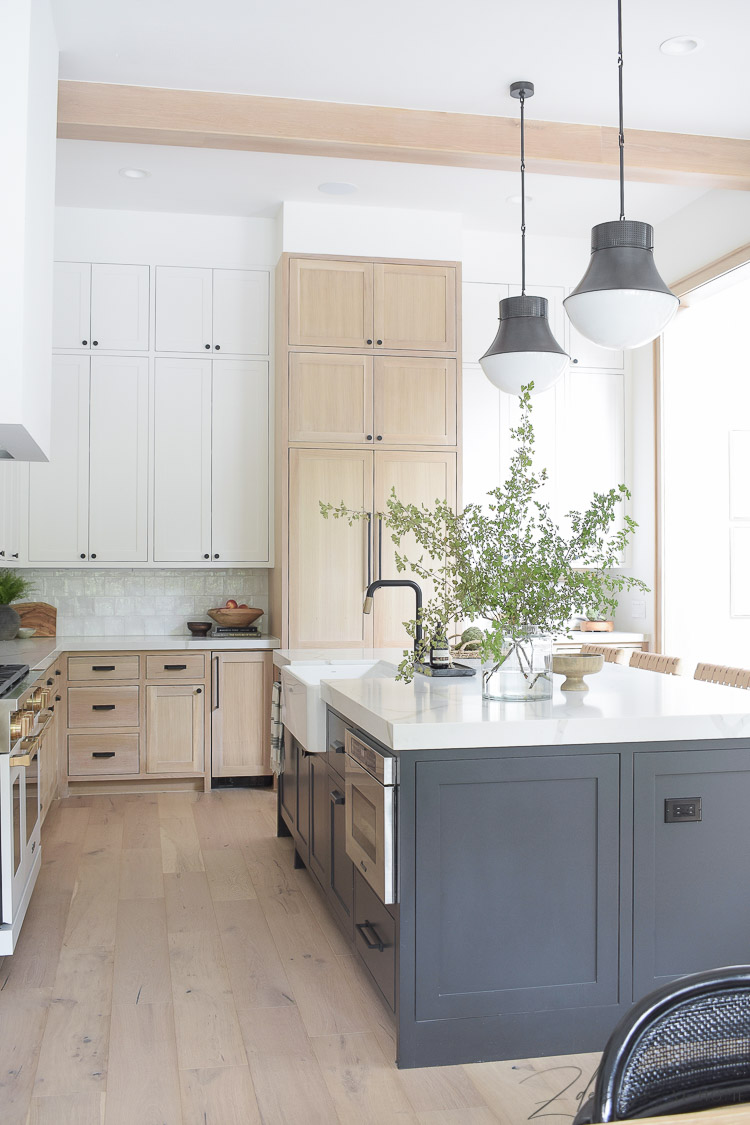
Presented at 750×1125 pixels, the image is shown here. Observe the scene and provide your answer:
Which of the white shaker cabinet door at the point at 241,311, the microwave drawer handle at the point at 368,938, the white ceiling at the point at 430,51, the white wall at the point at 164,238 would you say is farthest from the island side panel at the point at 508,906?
the white wall at the point at 164,238

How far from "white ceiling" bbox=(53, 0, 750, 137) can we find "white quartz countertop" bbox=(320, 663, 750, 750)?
2.38 meters

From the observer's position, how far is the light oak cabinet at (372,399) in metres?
5.47

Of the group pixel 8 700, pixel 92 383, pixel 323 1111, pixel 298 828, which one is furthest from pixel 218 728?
pixel 323 1111

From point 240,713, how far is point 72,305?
246 centimetres

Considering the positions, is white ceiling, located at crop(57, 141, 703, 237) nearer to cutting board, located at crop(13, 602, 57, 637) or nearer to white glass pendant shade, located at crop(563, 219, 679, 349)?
cutting board, located at crop(13, 602, 57, 637)

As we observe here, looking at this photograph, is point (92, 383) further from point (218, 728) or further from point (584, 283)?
point (584, 283)

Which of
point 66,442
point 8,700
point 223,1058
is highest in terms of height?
point 66,442

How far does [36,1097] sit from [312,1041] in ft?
2.22

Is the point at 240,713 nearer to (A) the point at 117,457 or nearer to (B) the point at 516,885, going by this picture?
(A) the point at 117,457

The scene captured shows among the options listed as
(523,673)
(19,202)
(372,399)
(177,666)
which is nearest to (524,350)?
(523,673)

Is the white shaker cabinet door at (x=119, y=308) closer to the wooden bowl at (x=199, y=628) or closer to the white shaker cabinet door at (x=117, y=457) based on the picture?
the white shaker cabinet door at (x=117, y=457)

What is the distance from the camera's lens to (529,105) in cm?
418

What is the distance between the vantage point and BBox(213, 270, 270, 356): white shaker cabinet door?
5770 millimetres

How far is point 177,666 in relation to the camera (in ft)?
17.9
